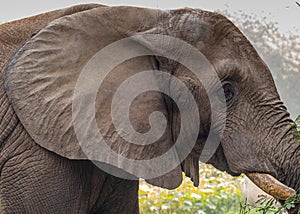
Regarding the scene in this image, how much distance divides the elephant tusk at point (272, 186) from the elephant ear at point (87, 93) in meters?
0.41

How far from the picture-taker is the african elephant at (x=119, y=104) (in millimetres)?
4625

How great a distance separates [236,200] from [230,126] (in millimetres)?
5448

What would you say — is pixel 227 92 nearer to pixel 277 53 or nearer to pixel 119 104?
pixel 119 104

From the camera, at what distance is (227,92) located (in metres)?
4.68

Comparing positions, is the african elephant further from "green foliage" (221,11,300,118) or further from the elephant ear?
"green foliage" (221,11,300,118)

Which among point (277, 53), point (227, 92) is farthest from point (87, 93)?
point (277, 53)

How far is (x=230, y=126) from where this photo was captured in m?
4.65

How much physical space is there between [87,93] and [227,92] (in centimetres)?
67

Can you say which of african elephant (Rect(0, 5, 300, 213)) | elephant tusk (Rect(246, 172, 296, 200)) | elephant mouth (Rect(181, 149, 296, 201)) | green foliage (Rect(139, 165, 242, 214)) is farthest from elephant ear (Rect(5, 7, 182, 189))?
green foliage (Rect(139, 165, 242, 214))

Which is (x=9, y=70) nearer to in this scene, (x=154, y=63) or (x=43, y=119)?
(x=43, y=119)

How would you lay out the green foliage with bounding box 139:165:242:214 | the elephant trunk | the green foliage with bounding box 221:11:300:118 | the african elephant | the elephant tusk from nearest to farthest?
the elephant tusk < the elephant trunk < the african elephant < the green foliage with bounding box 139:165:242:214 < the green foliage with bounding box 221:11:300:118

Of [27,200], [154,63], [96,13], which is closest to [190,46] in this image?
[154,63]

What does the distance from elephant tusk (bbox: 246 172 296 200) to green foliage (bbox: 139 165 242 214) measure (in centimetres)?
448

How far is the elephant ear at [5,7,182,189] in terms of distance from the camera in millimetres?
4656
